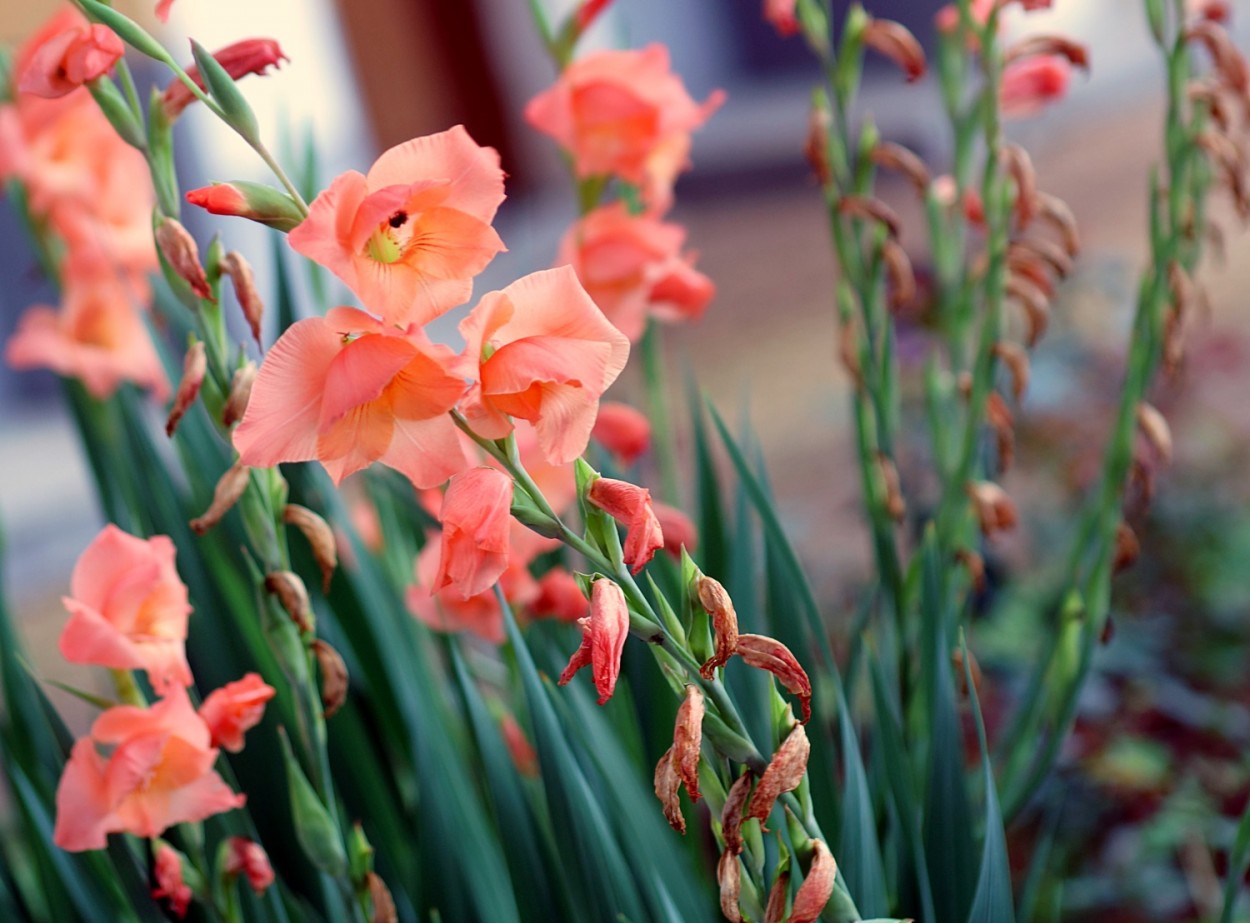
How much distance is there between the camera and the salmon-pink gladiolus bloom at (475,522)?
0.25m

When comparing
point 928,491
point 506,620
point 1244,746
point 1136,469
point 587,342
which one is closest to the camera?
point 587,342

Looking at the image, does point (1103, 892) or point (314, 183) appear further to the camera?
point (1103, 892)

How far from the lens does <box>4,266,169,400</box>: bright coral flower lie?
0.63 meters

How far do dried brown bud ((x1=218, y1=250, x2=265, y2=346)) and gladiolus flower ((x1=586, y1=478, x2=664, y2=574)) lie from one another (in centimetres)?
12

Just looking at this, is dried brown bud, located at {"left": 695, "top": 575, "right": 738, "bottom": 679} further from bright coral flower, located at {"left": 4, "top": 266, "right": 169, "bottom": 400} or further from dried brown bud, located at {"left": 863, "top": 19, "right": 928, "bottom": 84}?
bright coral flower, located at {"left": 4, "top": 266, "right": 169, "bottom": 400}

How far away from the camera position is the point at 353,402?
0.82ft

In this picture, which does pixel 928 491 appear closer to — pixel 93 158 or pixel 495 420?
pixel 93 158

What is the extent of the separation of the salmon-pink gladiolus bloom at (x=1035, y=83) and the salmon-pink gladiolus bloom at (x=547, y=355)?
35 centimetres

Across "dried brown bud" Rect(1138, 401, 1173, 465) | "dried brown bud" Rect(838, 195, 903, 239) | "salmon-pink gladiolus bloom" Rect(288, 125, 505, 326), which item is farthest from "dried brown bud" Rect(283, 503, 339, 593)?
"dried brown bud" Rect(1138, 401, 1173, 465)

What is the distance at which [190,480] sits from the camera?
58 centimetres

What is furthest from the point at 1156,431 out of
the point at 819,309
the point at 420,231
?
the point at 819,309

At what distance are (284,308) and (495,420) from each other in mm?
355

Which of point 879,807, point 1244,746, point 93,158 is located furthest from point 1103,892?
point 93,158

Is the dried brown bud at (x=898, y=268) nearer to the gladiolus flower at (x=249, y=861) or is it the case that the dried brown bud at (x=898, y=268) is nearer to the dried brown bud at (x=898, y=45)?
the dried brown bud at (x=898, y=45)
